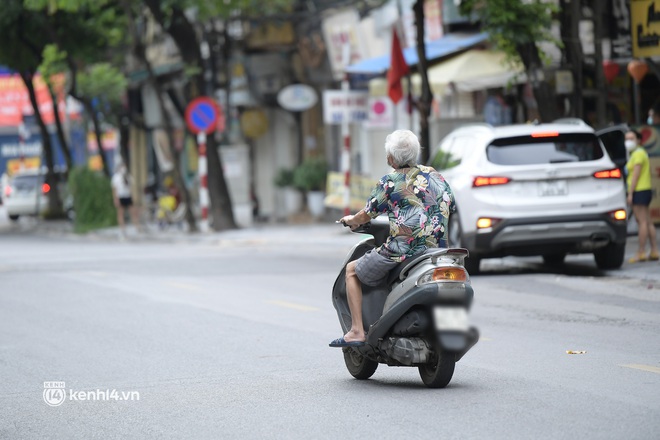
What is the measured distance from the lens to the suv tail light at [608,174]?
1616 cm

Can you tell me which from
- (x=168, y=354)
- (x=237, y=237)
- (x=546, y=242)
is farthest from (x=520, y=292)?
(x=237, y=237)

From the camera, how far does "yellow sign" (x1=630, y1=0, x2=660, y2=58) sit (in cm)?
2006

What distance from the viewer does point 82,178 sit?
3675cm

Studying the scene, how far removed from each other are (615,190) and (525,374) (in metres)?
7.63

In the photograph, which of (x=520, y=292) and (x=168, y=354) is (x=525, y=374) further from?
(x=520, y=292)

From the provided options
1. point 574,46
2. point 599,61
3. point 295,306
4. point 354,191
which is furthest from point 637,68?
point 295,306

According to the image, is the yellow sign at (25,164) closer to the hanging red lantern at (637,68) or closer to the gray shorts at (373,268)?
the hanging red lantern at (637,68)

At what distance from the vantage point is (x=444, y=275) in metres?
8.30

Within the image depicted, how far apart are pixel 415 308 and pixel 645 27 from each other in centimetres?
1294

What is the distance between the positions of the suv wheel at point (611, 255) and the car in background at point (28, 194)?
1220 inches

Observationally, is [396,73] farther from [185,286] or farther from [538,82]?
[185,286]

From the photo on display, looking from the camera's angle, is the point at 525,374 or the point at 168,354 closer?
the point at 525,374

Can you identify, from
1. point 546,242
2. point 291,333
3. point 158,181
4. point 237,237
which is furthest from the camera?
point 158,181

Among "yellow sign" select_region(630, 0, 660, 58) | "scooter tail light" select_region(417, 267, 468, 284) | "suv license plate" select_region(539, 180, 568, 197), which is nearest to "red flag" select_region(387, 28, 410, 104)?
"yellow sign" select_region(630, 0, 660, 58)
